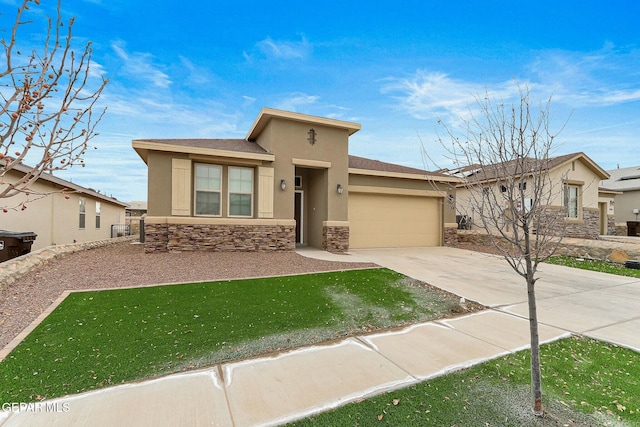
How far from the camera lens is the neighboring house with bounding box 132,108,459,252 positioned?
9.09 m

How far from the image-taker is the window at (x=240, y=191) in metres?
9.91

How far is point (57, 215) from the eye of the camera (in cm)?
1327

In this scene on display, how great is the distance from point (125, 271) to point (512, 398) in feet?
25.2

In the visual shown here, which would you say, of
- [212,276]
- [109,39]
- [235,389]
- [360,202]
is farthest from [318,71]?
[235,389]

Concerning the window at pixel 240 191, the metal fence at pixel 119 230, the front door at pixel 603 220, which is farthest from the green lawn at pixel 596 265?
the metal fence at pixel 119 230

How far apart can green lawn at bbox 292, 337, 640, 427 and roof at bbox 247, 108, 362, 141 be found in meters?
8.97

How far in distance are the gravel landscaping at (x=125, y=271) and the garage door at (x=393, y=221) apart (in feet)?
11.4

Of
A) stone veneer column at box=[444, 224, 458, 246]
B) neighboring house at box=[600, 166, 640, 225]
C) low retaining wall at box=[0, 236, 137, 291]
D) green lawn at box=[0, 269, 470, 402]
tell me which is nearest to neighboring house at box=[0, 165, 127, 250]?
low retaining wall at box=[0, 236, 137, 291]

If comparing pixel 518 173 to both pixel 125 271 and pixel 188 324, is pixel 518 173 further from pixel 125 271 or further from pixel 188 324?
pixel 125 271

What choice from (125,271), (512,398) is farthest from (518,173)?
(125,271)

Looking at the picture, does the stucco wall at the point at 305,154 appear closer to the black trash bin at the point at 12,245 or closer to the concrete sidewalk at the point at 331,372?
the concrete sidewalk at the point at 331,372

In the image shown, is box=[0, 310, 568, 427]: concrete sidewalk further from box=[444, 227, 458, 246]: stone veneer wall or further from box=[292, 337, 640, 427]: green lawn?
box=[444, 227, 458, 246]: stone veneer wall

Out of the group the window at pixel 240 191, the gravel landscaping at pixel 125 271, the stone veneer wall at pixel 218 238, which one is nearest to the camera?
the gravel landscaping at pixel 125 271

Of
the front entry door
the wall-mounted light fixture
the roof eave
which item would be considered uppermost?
the wall-mounted light fixture
